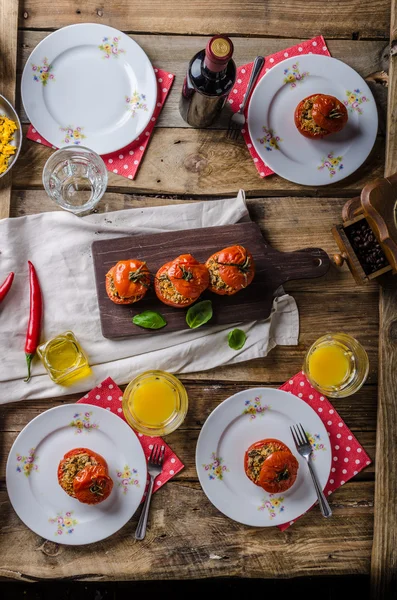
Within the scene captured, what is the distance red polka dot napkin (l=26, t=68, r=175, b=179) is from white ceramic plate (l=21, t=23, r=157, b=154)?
0.14 feet

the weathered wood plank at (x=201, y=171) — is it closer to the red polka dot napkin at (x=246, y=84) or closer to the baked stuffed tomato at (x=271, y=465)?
the red polka dot napkin at (x=246, y=84)

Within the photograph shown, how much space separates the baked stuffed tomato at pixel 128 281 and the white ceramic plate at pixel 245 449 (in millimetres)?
528

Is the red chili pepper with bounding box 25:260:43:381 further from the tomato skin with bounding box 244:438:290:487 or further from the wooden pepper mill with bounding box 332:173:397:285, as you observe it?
the wooden pepper mill with bounding box 332:173:397:285

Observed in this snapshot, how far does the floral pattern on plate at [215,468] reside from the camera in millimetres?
2186

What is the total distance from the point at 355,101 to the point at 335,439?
1358mm

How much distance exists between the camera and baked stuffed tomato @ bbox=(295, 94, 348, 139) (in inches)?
87.4

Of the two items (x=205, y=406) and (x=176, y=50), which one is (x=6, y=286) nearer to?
(x=205, y=406)

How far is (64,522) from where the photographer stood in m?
2.14

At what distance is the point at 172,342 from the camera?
2256 millimetres

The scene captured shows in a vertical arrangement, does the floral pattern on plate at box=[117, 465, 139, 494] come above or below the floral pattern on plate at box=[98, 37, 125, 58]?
below

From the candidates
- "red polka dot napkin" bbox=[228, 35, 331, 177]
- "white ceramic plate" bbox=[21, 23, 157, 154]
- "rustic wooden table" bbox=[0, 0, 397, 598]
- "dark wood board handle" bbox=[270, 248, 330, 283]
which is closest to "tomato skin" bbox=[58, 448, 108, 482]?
"rustic wooden table" bbox=[0, 0, 397, 598]

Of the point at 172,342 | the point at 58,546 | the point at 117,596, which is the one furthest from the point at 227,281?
the point at 117,596

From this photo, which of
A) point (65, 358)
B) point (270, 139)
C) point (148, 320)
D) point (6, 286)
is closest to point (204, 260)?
point (148, 320)

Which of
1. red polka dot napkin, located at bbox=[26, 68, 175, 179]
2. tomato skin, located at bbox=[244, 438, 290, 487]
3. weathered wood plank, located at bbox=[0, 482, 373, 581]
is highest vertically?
red polka dot napkin, located at bbox=[26, 68, 175, 179]
